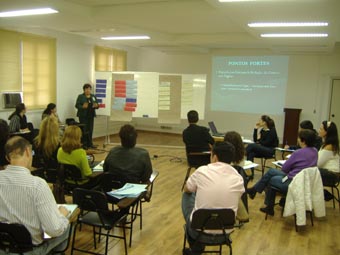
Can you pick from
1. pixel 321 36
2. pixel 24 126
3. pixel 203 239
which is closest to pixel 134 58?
pixel 24 126

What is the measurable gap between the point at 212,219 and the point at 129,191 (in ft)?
2.73

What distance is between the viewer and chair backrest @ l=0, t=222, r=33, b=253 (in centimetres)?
203

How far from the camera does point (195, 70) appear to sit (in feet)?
34.8

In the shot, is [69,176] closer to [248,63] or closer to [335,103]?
[248,63]

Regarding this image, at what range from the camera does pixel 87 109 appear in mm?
7961

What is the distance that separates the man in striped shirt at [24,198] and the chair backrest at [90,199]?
22.0 inches

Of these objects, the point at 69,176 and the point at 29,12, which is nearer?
the point at 69,176

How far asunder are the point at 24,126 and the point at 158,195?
117 inches

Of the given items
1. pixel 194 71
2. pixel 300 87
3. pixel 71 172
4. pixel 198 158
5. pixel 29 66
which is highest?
pixel 194 71

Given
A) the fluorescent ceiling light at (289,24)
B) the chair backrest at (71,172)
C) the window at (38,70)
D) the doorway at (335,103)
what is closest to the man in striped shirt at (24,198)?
the chair backrest at (71,172)

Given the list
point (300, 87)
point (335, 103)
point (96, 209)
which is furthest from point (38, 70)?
point (335, 103)

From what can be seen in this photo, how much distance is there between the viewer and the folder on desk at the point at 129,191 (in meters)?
2.90

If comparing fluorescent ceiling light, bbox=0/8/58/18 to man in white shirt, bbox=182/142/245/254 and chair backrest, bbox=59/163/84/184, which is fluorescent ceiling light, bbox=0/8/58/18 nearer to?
chair backrest, bbox=59/163/84/184

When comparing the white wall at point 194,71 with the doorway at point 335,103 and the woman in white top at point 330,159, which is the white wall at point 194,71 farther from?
the woman in white top at point 330,159
